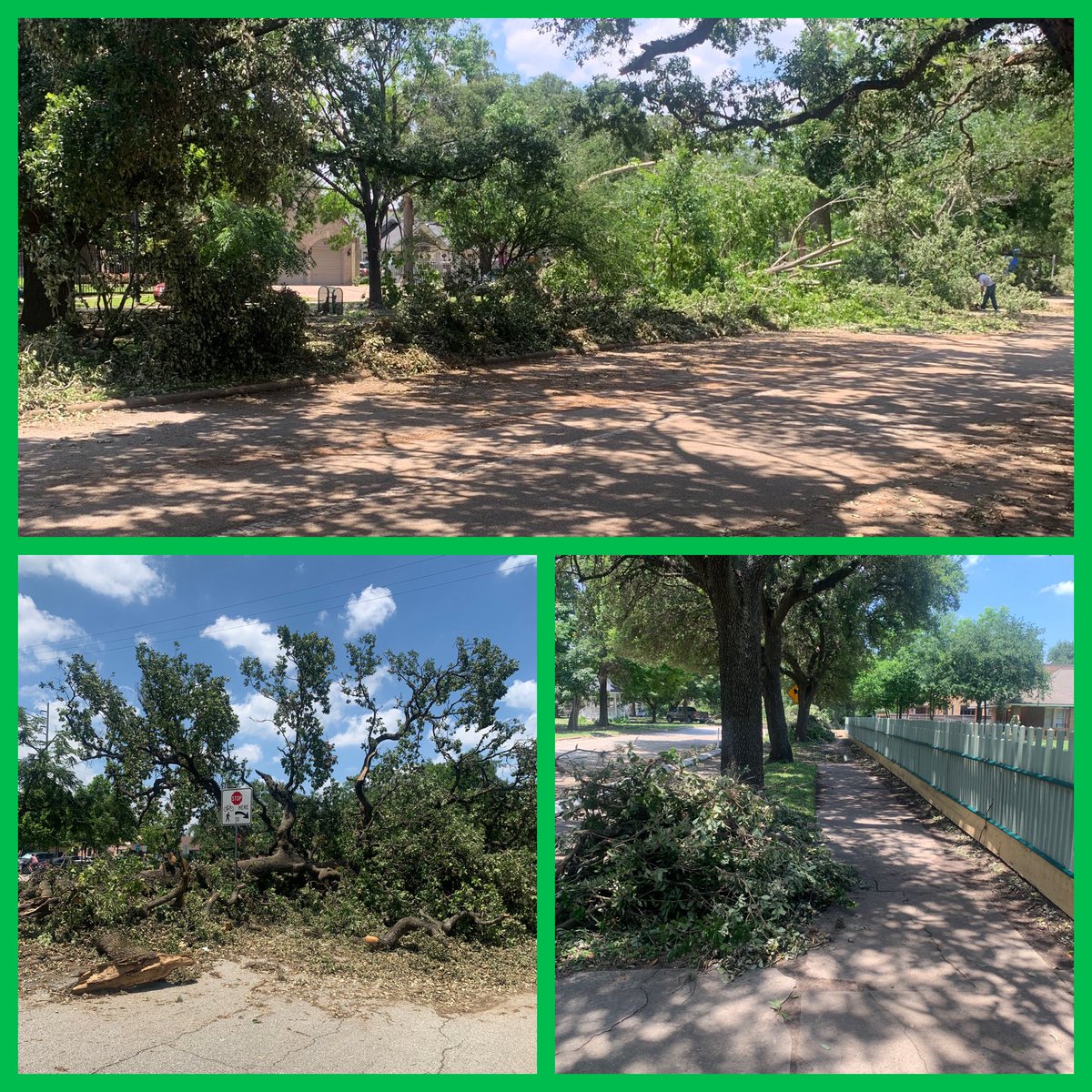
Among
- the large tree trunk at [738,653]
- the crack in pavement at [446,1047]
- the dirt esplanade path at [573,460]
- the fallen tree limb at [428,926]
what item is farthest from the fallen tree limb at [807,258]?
the crack in pavement at [446,1047]

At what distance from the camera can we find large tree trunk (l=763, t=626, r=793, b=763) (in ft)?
55.6

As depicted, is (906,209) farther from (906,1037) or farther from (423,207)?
(906,1037)

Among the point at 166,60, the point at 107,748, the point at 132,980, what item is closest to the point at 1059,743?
the point at 132,980

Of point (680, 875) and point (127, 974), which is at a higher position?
point (680, 875)

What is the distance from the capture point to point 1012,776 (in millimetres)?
9047

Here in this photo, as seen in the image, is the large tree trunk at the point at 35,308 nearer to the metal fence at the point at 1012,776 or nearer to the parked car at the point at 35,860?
the parked car at the point at 35,860

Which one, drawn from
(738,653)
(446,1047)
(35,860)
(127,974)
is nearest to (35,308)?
(35,860)

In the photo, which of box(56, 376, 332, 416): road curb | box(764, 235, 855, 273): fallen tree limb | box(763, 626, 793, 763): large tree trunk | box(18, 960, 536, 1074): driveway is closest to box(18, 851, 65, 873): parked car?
box(18, 960, 536, 1074): driveway

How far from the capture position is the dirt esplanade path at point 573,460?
8258 mm

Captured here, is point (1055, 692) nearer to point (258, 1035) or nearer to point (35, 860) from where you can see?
point (35, 860)

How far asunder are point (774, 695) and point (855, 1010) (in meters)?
12.8

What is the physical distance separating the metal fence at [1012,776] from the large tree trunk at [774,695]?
297 centimetres

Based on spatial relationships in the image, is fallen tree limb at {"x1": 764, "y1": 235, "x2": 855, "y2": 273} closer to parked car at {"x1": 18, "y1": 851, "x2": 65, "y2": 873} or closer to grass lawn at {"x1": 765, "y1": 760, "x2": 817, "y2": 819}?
grass lawn at {"x1": 765, "y1": 760, "x2": 817, "y2": 819}

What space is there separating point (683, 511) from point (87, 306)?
1165cm
